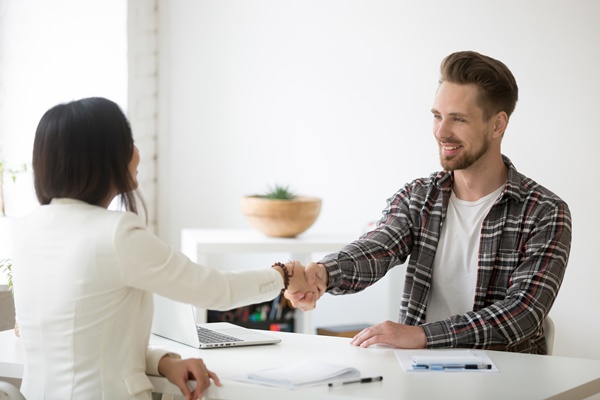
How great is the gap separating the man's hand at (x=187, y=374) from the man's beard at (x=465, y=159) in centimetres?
108

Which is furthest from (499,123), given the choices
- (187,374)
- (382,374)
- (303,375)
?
(187,374)

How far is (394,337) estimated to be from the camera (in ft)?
7.00

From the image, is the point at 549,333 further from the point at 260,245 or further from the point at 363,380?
the point at 260,245

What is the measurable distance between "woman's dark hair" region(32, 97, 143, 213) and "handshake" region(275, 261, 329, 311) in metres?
0.72

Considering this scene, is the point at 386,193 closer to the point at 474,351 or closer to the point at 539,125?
the point at 539,125

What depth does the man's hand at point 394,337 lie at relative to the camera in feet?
6.98

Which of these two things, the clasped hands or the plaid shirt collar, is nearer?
the clasped hands

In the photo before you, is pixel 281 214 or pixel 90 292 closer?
pixel 90 292

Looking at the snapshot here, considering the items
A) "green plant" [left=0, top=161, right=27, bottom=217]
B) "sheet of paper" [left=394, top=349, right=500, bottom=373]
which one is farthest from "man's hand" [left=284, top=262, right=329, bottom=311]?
"green plant" [left=0, top=161, right=27, bottom=217]

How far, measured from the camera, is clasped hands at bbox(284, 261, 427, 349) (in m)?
2.13

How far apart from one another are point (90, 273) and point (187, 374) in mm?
309

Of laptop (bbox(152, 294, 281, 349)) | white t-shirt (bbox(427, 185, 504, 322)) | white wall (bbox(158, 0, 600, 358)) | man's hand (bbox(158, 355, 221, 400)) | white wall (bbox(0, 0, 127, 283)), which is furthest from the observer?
white wall (bbox(0, 0, 127, 283))

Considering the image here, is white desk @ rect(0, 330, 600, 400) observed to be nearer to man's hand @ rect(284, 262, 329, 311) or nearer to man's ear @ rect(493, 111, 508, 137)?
man's hand @ rect(284, 262, 329, 311)

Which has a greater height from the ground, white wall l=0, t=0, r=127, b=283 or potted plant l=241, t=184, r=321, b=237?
white wall l=0, t=0, r=127, b=283
